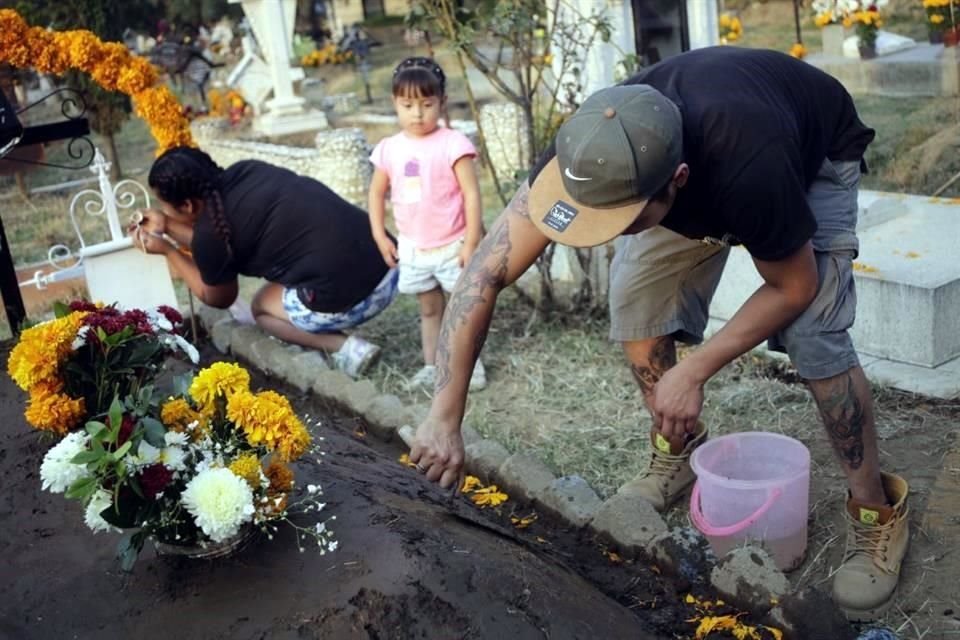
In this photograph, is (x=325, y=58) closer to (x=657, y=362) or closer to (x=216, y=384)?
(x=657, y=362)

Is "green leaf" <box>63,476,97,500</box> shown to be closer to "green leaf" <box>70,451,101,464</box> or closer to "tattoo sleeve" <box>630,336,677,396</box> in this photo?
"green leaf" <box>70,451,101,464</box>

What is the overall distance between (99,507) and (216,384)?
401 millimetres

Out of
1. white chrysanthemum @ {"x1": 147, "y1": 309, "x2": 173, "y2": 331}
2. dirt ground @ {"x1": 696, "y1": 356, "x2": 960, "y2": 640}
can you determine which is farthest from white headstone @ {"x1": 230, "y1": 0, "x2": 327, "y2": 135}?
white chrysanthemum @ {"x1": 147, "y1": 309, "x2": 173, "y2": 331}

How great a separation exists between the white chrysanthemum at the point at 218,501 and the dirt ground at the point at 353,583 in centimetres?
20

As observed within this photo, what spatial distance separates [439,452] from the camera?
2.78 metres

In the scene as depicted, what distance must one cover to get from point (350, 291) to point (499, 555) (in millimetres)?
2517

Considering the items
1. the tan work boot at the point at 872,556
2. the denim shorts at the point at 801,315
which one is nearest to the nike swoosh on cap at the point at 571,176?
the denim shorts at the point at 801,315

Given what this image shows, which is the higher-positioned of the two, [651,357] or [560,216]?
[560,216]

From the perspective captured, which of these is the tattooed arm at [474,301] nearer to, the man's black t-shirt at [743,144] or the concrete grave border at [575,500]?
the man's black t-shirt at [743,144]

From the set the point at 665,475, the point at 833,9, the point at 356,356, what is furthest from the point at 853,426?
the point at 833,9

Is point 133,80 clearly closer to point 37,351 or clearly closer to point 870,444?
point 37,351

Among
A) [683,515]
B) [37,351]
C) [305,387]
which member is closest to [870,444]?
[683,515]

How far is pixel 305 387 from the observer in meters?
5.02

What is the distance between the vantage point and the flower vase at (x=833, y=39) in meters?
10.5
